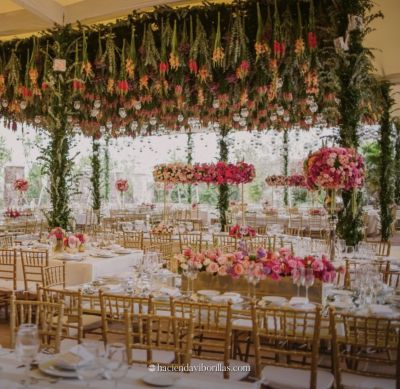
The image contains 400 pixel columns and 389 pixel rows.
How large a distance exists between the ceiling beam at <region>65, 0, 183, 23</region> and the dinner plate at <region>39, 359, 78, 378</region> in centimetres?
670

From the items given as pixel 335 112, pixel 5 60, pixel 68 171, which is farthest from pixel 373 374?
pixel 5 60

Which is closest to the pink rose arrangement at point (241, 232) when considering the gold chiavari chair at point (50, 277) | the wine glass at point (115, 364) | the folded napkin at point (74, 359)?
the gold chiavari chair at point (50, 277)

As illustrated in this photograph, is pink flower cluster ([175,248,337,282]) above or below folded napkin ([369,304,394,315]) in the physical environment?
above

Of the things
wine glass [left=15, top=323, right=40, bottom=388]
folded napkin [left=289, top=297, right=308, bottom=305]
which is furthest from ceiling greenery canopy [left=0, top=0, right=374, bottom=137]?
wine glass [left=15, top=323, right=40, bottom=388]

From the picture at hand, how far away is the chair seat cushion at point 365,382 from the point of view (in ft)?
10.2

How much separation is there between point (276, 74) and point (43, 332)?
626 cm

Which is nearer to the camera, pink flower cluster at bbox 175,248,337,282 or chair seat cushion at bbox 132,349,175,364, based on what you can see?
chair seat cushion at bbox 132,349,175,364

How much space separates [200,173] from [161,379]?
8072 millimetres

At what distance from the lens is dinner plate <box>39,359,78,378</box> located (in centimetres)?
224

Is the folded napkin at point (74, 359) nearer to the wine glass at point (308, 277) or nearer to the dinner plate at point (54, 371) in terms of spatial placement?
the dinner plate at point (54, 371)

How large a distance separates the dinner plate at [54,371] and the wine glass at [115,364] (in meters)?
0.19

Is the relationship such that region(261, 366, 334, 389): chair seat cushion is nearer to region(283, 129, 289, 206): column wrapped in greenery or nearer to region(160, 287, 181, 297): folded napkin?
region(160, 287, 181, 297): folded napkin

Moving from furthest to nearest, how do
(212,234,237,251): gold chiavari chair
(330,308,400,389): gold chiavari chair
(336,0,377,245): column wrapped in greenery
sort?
(212,234,237,251): gold chiavari chair → (336,0,377,245): column wrapped in greenery → (330,308,400,389): gold chiavari chair

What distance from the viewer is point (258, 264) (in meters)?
4.10
